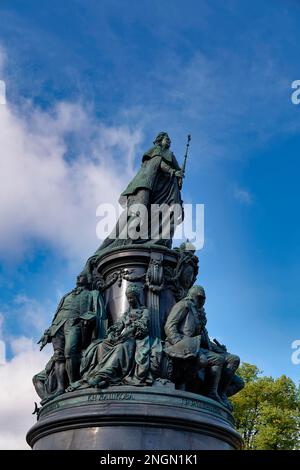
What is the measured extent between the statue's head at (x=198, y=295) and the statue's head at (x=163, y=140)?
5.71 m

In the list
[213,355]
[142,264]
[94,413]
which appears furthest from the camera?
[142,264]

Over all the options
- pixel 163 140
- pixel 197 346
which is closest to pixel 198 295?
pixel 197 346

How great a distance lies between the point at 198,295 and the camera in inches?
499

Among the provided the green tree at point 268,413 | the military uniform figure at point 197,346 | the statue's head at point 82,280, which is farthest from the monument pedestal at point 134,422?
the green tree at point 268,413

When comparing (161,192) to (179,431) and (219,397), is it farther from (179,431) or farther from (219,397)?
(179,431)

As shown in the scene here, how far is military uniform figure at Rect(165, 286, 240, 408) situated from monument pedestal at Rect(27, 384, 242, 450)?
2.52 feet

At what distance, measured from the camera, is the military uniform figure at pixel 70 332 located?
12.2 m

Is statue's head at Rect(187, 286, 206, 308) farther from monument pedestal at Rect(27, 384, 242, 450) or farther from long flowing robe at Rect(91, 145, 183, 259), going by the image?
monument pedestal at Rect(27, 384, 242, 450)

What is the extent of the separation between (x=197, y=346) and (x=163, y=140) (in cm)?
758

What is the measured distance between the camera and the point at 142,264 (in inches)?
528

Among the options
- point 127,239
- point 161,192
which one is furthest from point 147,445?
point 161,192

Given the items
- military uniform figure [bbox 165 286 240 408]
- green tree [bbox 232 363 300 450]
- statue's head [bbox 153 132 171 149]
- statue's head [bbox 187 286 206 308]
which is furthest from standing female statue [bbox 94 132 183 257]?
green tree [bbox 232 363 300 450]

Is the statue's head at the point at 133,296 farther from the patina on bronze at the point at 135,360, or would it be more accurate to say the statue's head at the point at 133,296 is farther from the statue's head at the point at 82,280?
Answer: the statue's head at the point at 82,280

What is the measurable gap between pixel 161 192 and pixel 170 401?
269 inches
